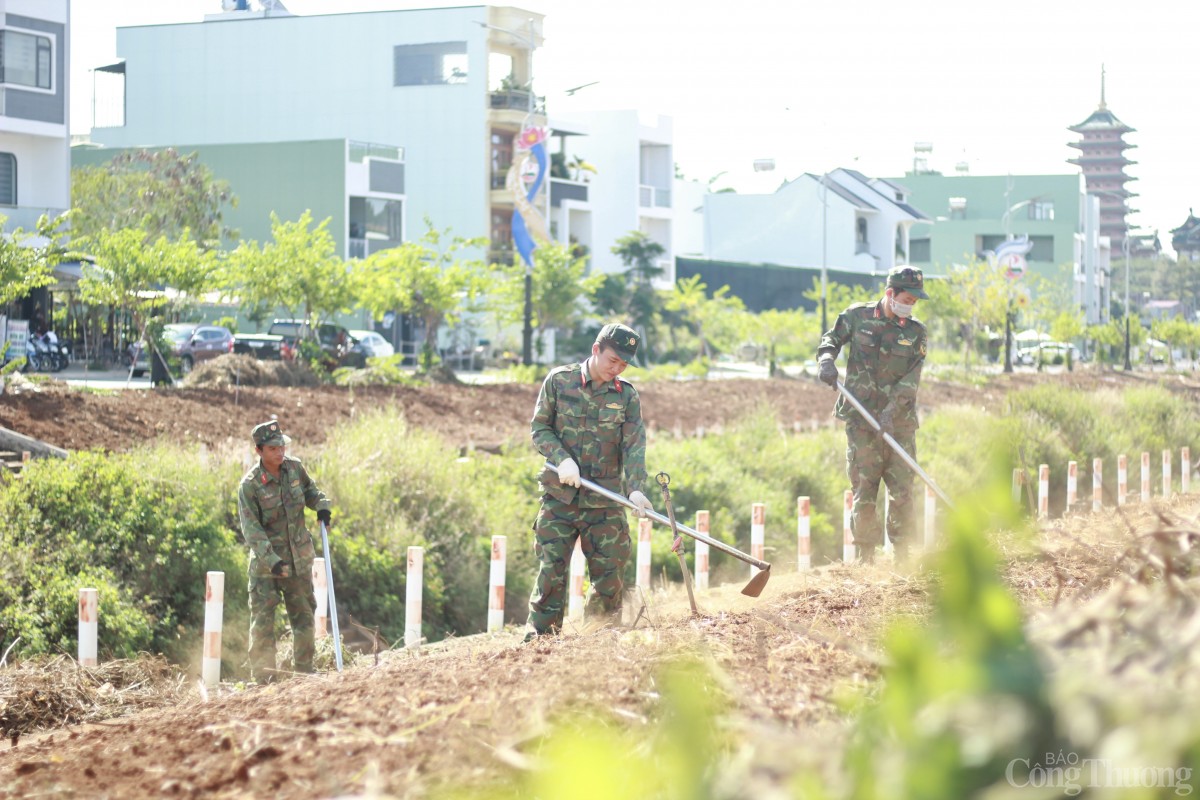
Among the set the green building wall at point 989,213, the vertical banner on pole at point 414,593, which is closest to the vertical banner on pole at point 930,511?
the vertical banner on pole at point 414,593

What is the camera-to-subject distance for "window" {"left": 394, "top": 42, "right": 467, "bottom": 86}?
57547mm

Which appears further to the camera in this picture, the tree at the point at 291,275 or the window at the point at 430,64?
the window at the point at 430,64

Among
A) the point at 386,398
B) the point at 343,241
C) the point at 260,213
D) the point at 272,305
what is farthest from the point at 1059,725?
the point at 260,213

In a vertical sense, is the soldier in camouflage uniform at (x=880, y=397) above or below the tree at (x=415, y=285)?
below

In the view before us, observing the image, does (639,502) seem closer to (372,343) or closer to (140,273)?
(140,273)

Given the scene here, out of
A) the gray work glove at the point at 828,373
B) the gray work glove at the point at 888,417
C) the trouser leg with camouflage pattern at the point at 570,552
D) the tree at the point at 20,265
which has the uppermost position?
the tree at the point at 20,265

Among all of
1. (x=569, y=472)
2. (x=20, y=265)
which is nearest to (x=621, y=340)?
(x=569, y=472)

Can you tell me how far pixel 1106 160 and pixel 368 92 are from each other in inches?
4006

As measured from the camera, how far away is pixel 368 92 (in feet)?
195

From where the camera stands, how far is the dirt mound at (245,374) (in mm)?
21828

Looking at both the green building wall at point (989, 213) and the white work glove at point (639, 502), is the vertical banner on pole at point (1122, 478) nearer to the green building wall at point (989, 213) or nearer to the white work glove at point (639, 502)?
the white work glove at point (639, 502)

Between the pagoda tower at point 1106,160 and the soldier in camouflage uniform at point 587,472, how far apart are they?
14071 cm

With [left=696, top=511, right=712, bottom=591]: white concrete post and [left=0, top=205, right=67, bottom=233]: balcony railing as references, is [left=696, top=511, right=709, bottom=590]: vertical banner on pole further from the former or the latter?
[left=0, top=205, right=67, bottom=233]: balcony railing

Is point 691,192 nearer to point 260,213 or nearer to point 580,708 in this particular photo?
point 260,213
